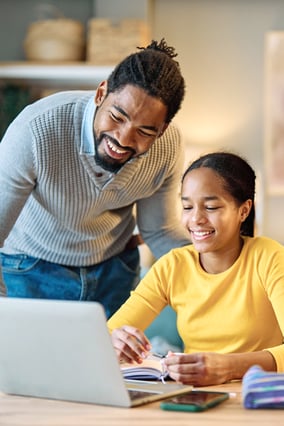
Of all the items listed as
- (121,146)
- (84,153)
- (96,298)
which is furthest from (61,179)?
(96,298)

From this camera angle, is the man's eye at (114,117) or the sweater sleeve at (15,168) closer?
the man's eye at (114,117)

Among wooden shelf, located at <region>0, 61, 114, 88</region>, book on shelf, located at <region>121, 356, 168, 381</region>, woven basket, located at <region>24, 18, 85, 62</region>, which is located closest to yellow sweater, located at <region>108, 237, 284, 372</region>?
book on shelf, located at <region>121, 356, 168, 381</region>

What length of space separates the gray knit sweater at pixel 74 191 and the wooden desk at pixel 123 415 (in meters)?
0.71

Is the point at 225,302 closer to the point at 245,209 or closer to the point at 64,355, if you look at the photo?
the point at 245,209

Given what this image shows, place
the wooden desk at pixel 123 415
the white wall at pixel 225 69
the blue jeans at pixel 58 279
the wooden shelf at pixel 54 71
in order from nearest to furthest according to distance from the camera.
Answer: the wooden desk at pixel 123 415, the blue jeans at pixel 58 279, the wooden shelf at pixel 54 71, the white wall at pixel 225 69

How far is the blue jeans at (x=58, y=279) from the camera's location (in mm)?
2541

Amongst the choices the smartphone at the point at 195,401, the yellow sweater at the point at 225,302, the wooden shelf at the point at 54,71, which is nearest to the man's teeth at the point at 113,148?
the yellow sweater at the point at 225,302

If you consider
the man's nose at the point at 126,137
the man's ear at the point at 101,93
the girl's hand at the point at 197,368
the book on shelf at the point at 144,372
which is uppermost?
the man's ear at the point at 101,93

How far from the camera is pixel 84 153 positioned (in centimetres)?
225

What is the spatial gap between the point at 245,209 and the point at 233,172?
0.09 metres

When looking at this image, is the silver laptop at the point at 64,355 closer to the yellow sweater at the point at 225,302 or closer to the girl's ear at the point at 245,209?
the yellow sweater at the point at 225,302

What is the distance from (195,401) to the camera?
1568 mm

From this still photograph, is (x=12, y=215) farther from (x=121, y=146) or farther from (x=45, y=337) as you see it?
(x=45, y=337)

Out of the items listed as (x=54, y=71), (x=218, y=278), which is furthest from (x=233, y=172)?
(x=54, y=71)
